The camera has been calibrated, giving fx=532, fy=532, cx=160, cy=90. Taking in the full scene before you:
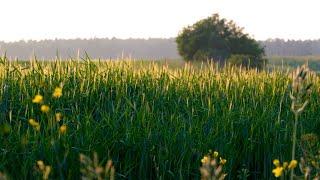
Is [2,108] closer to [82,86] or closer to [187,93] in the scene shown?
[82,86]

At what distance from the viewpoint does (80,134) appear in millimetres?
6645

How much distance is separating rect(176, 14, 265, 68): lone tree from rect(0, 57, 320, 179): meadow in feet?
164

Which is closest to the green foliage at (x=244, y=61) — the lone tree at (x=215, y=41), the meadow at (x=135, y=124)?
the lone tree at (x=215, y=41)

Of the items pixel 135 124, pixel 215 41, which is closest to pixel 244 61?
pixel 215 41

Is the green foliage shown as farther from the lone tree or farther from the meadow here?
the meadow

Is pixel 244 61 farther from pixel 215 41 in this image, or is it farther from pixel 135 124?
pixel 135 124

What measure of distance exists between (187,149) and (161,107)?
225cm

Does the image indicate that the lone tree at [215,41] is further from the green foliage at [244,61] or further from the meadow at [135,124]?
the meadow at [135,124]

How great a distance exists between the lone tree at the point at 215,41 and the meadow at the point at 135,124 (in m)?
49.8

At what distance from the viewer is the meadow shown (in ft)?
21.0

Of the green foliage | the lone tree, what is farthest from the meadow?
the lone tree

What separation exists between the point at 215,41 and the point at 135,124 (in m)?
56.2

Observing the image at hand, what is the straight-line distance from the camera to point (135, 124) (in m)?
7.27

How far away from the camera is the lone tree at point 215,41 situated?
61188 mm
